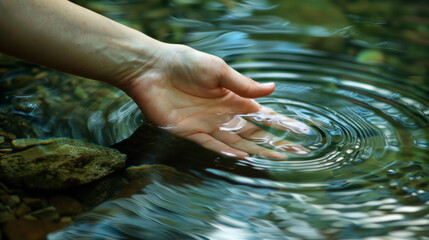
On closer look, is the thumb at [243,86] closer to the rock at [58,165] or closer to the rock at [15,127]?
the rock at [58,165]

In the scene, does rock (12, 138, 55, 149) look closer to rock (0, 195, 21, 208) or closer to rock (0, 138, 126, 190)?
rock (0, 138, 126, 190)

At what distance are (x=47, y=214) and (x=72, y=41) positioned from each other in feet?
2.50

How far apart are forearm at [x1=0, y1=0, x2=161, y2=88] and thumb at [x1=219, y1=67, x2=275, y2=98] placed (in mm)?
400

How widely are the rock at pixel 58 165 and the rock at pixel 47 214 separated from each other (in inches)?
4.2

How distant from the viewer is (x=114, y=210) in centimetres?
142

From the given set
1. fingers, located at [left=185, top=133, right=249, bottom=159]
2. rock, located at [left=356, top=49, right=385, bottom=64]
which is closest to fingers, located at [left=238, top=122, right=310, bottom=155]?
fingers, located at [left=185, top=133, right=249, bottom=159]

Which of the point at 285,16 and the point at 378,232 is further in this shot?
the point at 285,16

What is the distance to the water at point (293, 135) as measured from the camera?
1394mm

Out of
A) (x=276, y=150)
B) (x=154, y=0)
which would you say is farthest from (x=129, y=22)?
(x=276, y=150)

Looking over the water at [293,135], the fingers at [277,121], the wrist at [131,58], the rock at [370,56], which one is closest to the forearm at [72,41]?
the wrist at [131,58]

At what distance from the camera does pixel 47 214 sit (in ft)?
4.57

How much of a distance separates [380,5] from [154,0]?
1909 mm

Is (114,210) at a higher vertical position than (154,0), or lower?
lower

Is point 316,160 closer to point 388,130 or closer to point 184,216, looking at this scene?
point 388,130
